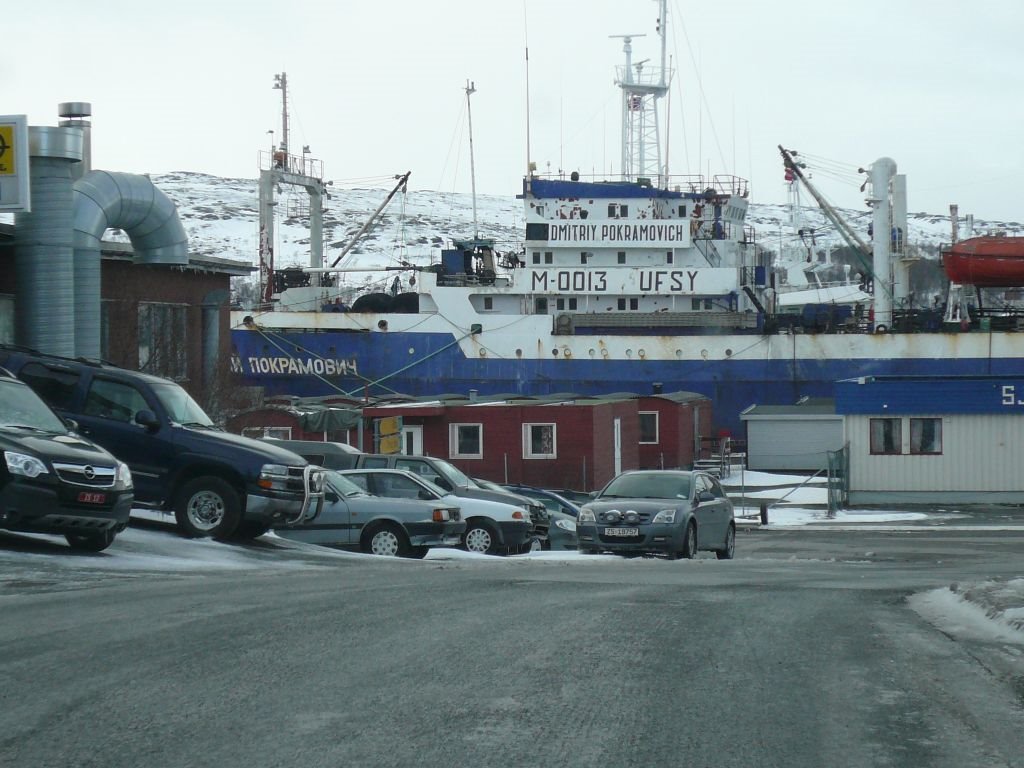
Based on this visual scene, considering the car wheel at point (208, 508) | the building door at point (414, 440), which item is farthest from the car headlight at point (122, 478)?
the building door at point (414, 440)

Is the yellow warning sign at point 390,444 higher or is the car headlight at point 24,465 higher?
the car headlight at point 24,465

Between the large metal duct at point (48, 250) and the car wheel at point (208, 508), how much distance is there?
20.7ft

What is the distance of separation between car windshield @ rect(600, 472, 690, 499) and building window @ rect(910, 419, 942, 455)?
18805 mm

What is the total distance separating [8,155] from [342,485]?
22.1 ft

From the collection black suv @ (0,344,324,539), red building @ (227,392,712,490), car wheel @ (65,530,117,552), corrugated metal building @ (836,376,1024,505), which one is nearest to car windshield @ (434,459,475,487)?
black suv @ (0,344,324,539)

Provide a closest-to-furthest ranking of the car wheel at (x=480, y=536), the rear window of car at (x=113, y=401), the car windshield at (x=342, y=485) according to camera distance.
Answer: the rear window of car at (x=113, y=401), the car windshield at (x=342, y=485), the car wheel at (x=480, y=536)

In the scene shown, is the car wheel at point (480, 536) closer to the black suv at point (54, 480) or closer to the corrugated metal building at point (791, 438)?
the black suv at point (54, 480)

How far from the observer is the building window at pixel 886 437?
37062 millimetres

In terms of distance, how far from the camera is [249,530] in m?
16.8

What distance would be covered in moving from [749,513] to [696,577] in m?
22.5

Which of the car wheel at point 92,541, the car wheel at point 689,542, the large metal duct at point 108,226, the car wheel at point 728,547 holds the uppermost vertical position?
the large metal duct at point 108,226

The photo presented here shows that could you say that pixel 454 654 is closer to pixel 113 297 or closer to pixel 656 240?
pixel 113 297

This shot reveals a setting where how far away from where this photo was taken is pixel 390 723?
584cm

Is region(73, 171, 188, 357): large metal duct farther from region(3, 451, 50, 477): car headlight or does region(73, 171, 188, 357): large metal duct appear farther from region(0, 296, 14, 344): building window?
region(3, 451, 50, 477): car headlight
